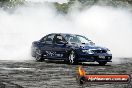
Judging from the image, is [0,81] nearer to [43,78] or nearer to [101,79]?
[43,78]

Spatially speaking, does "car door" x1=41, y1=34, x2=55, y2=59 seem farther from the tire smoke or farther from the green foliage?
the green foliage

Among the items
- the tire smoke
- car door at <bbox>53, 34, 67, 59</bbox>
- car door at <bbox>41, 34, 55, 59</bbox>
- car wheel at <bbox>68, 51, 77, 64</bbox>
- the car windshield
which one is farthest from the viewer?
the tire smoke

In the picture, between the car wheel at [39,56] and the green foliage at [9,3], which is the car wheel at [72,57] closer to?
the car wheel at [39,56]

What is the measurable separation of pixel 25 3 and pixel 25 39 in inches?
1722

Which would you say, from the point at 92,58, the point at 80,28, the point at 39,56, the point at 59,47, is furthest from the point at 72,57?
the point at 80,28

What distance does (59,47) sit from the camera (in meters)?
20.0

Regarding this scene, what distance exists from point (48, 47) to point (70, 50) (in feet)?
6.48

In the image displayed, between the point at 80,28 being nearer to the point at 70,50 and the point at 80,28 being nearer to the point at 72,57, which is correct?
the point at 70,50

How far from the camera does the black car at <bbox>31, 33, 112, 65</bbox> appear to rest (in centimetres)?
1877

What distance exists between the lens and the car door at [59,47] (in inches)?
774

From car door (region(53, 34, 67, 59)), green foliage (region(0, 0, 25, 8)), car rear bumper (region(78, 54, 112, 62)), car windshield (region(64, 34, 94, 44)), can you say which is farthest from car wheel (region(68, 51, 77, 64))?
green foliage (region(0, 0, 25, 8))

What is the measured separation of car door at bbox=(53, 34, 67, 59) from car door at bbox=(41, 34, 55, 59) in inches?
9.1

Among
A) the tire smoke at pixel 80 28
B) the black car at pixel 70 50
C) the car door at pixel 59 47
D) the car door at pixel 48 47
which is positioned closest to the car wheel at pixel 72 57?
the black car at pixel 70 50

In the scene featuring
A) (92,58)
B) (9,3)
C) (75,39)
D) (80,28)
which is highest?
(9,3)
